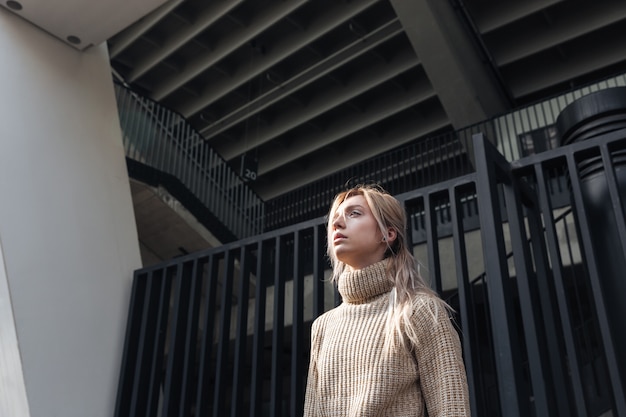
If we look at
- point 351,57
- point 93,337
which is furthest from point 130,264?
point 351,57

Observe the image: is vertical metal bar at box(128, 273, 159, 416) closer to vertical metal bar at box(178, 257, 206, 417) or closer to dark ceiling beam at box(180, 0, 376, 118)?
vertical metal bar at box(178, 257, 206, 417)

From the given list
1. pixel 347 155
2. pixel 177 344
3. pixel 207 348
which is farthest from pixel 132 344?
pixel 347 155

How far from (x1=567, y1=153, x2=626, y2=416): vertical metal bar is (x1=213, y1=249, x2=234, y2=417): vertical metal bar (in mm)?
2038

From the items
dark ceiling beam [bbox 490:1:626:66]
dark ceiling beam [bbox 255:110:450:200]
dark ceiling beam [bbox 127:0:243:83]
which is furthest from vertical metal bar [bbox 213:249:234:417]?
dark ceiling beam [bbox 255:110:450:200]

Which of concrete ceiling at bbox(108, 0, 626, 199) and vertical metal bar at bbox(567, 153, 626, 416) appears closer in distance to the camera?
Answer: vertical metal bar at bbox(567, 153, 626, 416)

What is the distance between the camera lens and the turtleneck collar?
5.89 ft

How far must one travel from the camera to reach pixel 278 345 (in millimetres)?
3238

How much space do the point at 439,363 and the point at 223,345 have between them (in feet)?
7.28

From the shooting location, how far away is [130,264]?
4277 millimetres

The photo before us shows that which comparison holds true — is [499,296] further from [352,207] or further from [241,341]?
[241,341]

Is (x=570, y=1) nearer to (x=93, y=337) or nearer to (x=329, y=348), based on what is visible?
(x=93, y=337)

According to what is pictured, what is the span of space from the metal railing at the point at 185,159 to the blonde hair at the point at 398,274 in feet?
18.2

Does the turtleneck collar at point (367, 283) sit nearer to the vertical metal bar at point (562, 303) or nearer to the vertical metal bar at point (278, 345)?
the vertical metal bar at point (562, 303)

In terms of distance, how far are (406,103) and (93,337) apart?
8638 millimetres
